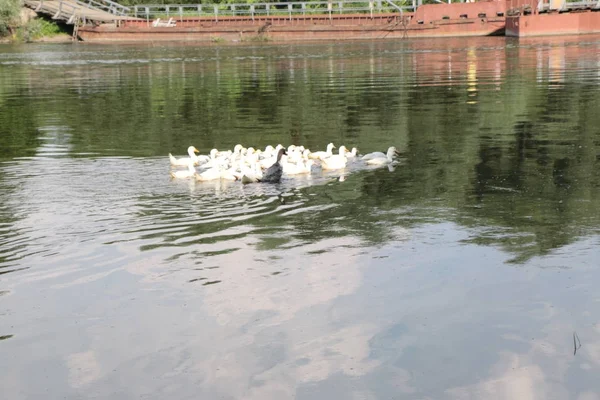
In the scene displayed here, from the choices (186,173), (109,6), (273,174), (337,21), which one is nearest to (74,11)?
(109,6)

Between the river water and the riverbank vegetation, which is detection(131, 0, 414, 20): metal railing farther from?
the river water

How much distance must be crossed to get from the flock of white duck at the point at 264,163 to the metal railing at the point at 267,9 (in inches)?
2723

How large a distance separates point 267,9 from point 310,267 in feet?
262

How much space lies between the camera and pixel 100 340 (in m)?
9.37

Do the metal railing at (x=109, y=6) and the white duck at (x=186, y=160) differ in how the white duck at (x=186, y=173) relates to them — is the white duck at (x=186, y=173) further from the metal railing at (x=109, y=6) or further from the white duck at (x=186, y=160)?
the metal railing at (x=109, y=6)

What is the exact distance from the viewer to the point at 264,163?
687 inches

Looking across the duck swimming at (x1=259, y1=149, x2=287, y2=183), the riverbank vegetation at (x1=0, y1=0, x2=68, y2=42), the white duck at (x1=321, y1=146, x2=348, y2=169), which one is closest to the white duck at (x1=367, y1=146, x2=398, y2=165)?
the white duck at (x1=321, y1=146, x2=348, y2=169)

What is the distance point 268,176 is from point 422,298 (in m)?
6.49

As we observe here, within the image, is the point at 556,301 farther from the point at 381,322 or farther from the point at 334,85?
the point at 334,85

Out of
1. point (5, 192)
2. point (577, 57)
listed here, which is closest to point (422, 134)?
point (5, 192)

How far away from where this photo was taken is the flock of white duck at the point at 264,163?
16406mm

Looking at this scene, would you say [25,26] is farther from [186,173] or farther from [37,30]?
[186,173]

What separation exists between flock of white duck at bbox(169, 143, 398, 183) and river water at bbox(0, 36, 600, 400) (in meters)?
0.30

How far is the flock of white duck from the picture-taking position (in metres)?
16.4
